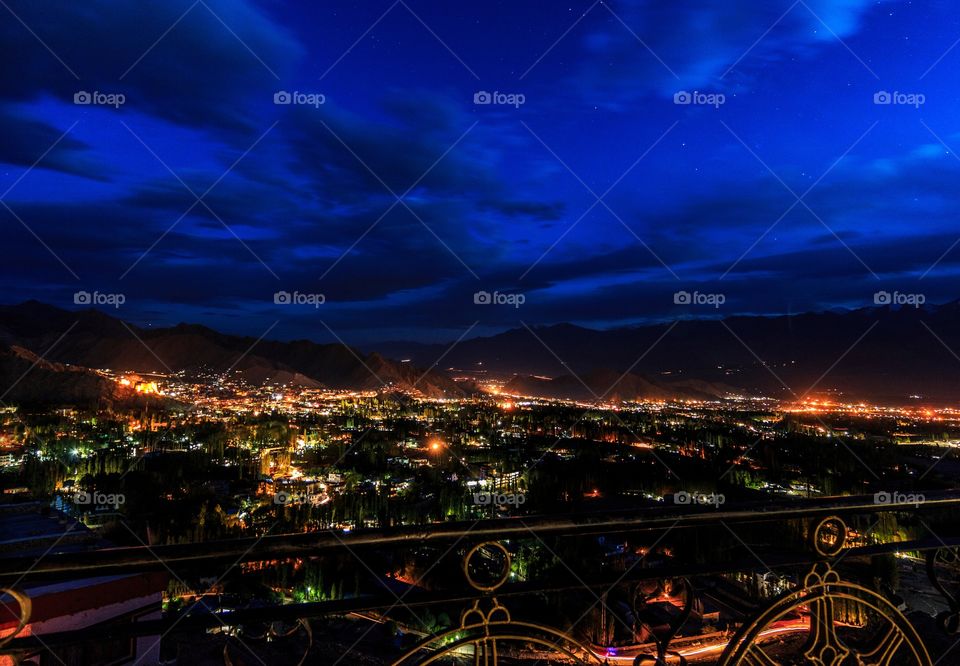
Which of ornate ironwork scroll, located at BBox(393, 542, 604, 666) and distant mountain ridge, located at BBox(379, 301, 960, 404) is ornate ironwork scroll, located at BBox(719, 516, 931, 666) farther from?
distant mountain ridge, located at BBox(379, 301, 960, 404)

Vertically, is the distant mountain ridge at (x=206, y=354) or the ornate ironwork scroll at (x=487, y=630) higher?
the distant mountain ridge at (x=206, y=354)

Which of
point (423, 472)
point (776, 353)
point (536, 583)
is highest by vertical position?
point (776, 353)

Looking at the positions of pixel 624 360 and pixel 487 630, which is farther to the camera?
pixel 624 360

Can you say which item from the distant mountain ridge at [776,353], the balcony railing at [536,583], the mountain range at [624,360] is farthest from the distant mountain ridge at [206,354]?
the balcony railing at [536,583]

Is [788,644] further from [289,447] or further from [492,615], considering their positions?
[289,447]

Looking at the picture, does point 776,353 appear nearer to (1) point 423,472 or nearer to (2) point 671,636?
(1) point 423,472

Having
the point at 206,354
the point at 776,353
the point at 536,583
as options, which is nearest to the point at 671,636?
the point at 536,583

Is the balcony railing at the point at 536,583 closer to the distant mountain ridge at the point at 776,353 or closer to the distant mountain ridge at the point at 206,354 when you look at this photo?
the distant mountain ridge at the point at 776,353

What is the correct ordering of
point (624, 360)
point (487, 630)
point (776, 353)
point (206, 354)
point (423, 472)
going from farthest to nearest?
point (624, 360), point (776, 353), point (206, 354), point (423, 472), point (487, 630)
